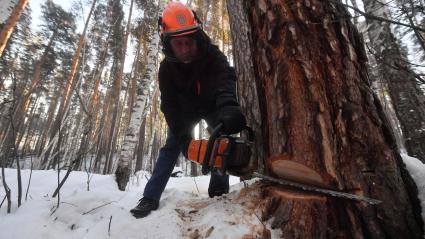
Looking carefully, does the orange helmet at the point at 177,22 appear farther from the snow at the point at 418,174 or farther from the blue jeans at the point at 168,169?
the snow at the point at 418,174

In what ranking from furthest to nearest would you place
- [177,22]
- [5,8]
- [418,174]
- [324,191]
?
[5,8]
[177,22]
[418,174]
[324,191]

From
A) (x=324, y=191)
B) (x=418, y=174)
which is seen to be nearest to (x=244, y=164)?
(x=324, y=191)

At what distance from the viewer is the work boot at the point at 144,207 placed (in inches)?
65.6

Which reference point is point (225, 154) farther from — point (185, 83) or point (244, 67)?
point (244, 67)

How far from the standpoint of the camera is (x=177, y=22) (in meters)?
1.95

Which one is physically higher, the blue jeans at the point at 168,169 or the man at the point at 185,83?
the man at the point at 185,83

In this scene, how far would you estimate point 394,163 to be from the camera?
115 centimetres

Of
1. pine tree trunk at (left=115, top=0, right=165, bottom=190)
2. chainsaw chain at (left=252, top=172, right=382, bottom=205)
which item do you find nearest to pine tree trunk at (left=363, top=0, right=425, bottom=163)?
chainsaw chain at (left=252, top=172, right=382, bottom=205)

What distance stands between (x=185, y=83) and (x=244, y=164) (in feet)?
2.96

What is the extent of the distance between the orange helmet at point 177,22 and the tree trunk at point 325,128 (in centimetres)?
62

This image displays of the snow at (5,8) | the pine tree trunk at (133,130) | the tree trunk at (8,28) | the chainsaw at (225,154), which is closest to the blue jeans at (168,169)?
the chainsaw at (225,154)

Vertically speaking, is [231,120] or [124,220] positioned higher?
A: [231,120]

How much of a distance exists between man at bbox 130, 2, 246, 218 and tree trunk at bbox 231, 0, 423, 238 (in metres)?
0.54

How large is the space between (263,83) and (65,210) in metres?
1.55
